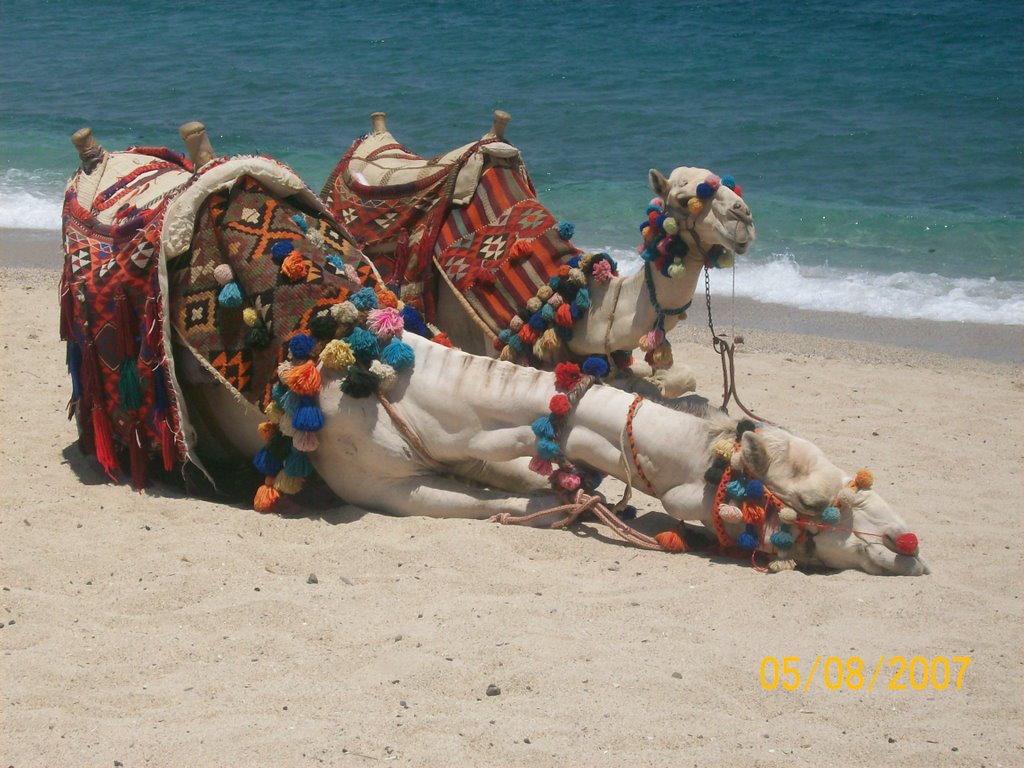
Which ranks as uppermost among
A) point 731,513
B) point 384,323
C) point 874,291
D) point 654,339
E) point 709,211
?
point 709,211

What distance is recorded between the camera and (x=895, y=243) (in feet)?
43.4

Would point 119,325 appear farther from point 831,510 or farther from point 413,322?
point 831,510

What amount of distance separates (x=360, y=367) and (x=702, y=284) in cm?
646

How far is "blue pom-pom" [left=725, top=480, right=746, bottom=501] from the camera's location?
205 inches

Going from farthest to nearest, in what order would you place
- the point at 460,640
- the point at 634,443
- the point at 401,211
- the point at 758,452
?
1. the point at 401,211
2. the point at 634,443
3. the point at 758,452
4. the point at 460,640

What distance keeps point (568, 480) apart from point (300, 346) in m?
1.22

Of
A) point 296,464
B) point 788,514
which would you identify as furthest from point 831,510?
point 296,464

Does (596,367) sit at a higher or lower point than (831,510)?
higher

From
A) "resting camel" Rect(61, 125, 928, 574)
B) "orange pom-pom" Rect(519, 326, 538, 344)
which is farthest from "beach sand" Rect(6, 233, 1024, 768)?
"orange pom-pom" Rect(519, 326, 538, 344)

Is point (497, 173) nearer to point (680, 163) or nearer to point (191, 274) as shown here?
point (191, 274)

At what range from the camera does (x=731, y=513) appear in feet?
17.2

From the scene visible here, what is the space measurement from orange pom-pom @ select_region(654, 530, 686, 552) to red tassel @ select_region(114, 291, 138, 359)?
2406mm

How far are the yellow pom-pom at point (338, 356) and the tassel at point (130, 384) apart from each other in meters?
0.94

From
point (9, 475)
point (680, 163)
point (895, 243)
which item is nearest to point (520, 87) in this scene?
point (680, 163)
